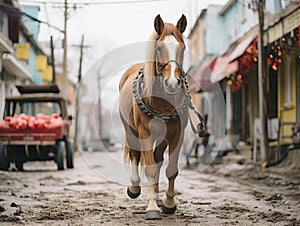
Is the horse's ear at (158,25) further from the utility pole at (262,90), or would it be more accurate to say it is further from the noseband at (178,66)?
the utility pole at (262,90)

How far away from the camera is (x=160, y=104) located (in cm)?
698

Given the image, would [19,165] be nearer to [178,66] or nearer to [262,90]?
[262,90]

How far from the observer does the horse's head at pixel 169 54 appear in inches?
254

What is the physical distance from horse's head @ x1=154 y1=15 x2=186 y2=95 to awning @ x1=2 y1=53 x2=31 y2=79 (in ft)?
57.4

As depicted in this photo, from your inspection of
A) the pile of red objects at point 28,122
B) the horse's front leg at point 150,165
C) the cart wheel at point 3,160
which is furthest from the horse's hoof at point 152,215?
the pile of red objects at point 28,122

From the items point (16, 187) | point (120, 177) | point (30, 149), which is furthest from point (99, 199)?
point (30, 149)

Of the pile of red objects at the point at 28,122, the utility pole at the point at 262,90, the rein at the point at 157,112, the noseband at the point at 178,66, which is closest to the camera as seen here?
the noseband at the point at 178,66

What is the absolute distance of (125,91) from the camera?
799cm

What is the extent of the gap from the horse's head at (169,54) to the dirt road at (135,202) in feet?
5.03

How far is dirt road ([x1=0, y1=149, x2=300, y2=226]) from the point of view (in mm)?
6875

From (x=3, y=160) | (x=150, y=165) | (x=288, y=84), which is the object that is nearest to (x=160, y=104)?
(x=150, y=165)

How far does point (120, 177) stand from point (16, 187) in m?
2.80

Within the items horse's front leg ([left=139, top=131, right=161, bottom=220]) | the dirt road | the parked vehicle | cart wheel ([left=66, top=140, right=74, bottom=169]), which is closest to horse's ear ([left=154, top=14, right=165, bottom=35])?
horse's front leg ([left=139, top=131, right=161, bottom=220])

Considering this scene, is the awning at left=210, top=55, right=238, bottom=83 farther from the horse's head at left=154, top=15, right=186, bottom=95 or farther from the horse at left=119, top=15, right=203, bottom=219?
the horse's head at left=154, top=15, right=186, bottom=95
